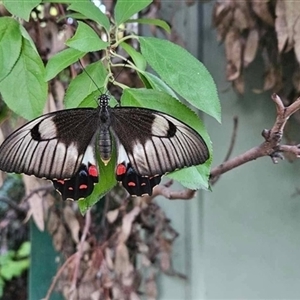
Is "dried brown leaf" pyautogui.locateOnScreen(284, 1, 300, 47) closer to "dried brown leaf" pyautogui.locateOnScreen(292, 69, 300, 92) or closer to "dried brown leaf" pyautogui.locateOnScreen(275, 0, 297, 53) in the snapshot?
"dried brown leaf" pyautogui.locateOnScreen(275, 0, 297, 53)

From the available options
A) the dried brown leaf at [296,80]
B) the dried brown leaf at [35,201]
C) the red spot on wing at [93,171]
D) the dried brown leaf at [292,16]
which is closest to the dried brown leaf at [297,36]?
the dried brown leaf at [292,16]

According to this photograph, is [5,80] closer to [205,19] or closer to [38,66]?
[38,66]

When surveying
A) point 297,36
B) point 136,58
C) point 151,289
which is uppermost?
point 297,36

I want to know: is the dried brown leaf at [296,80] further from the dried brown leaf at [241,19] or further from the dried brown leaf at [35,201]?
the dried brown leaf at [35,201]

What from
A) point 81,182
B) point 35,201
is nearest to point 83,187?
point 81,182

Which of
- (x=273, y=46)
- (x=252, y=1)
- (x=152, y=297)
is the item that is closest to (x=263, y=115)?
(x=273, y=46)

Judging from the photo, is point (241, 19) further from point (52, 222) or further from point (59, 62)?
point (52, 222)

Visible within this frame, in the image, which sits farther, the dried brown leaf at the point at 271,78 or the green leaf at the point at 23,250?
the green leaf at the point at 23,250
